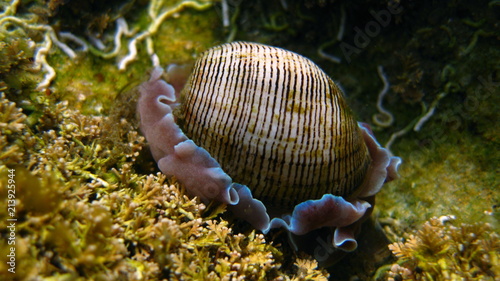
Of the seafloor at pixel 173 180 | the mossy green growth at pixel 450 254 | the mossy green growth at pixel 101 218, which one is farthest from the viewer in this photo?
the mossy green growth at pixel 450 254

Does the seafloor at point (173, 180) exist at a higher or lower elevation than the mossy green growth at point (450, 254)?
higher

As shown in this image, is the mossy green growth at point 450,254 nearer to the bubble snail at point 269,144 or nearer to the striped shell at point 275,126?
the bubble snail at point 269,144

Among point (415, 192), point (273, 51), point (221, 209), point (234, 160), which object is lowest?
point (415, 192)

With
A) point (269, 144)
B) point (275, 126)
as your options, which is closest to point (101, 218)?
point (269, 144)

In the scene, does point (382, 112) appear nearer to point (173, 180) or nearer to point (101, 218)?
point (173, 180)

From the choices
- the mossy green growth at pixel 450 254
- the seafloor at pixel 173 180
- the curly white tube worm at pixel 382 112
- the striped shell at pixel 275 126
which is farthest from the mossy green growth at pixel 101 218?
the curly white tube worm at pixel 382 112

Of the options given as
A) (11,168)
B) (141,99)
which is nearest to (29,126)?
(11,168)

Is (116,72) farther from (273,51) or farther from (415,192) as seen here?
(415,192)
